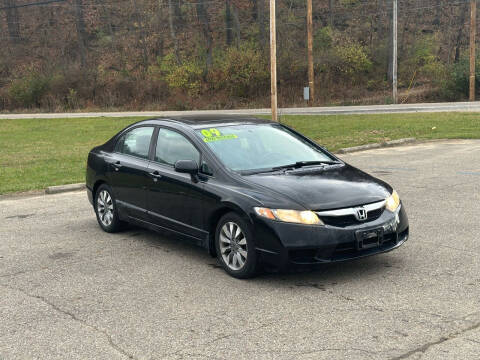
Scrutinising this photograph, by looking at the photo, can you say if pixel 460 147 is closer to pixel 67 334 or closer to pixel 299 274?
pixel 299 274

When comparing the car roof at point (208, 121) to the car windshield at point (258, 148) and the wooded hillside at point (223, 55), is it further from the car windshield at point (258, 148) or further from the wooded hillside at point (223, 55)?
the wooded hillside at point (223, 55)

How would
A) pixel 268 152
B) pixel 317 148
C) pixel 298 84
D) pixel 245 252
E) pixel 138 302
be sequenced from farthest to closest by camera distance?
pixel 298 84
pixel 317 148
pixel 268 152
pixel 245 252
pixel 138 302

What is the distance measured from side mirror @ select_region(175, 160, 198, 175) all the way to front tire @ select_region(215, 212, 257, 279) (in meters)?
0.65

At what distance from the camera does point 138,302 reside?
5410mm

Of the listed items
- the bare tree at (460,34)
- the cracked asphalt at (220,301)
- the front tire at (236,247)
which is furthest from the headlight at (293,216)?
the bare tree at (460,34)

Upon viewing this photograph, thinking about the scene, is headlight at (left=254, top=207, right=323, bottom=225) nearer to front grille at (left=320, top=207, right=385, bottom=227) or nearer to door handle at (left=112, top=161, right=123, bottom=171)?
front grille at (left=320, top=207, right=385, bottom=227)

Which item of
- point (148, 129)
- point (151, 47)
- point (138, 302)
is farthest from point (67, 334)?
point (151, 47)

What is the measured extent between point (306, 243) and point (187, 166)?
1.60 meters

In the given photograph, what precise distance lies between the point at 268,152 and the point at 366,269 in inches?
66.4

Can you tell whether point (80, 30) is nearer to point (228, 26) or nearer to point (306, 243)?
point (228, 26)

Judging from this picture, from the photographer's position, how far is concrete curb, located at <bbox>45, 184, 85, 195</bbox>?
11773 mm

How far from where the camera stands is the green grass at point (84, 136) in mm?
14344

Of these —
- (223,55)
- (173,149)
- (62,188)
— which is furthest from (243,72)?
(173,149)

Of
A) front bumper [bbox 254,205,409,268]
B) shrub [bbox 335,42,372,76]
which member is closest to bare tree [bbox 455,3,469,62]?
shrub [bbox 335,42,372,76]
